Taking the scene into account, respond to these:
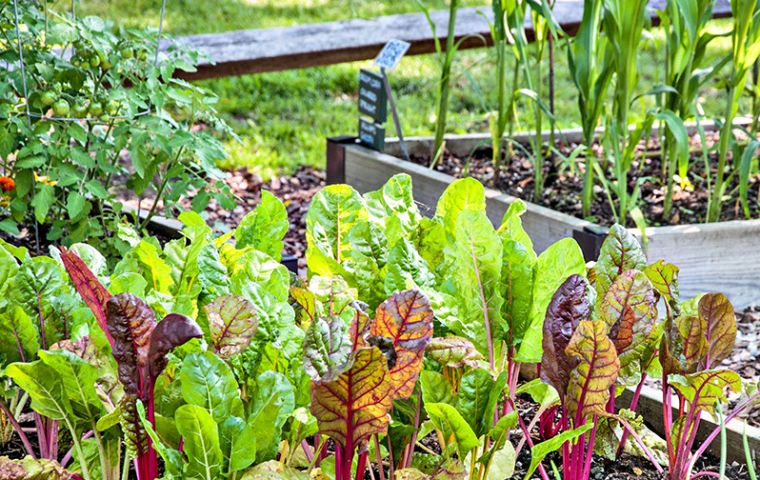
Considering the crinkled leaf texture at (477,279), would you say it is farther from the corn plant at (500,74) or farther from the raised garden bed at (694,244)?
the corn plant at (500,74)

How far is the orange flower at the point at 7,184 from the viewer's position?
8.52ft

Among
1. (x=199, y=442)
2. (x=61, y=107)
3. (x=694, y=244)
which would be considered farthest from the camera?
(x=694, y=244)

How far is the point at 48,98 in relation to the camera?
2484 millimetres

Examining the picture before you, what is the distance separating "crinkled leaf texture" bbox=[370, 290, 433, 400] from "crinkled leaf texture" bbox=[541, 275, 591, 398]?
0.72 ft

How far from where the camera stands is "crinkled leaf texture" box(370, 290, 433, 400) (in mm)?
1339

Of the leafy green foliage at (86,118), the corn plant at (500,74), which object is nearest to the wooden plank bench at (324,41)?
the corn plant at (500,74)

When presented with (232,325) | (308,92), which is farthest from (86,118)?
(308,92)

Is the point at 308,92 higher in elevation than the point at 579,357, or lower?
lower

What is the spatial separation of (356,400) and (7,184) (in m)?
1.61

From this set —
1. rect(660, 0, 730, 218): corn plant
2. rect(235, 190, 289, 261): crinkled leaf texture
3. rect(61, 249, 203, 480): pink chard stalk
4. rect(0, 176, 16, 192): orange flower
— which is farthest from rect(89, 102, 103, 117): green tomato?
rect(660, 0, 730, 218): corn plant

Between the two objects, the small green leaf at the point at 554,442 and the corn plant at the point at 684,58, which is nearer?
the small green leaf at the point at 554,442

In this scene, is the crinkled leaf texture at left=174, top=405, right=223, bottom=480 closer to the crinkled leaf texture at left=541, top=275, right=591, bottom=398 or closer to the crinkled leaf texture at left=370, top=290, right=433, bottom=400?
the crinkled leaf texture at left=370, top=290, right=433, bottom=400

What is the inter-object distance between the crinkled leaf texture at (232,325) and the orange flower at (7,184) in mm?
1380

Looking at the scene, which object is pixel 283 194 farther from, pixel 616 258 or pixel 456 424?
pixel 456 424
